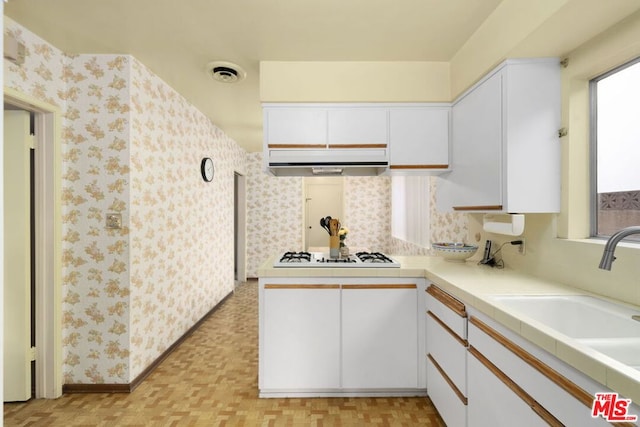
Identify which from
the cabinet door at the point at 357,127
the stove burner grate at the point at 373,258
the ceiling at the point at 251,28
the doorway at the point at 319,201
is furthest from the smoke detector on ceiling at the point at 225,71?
the doorway at the point at 319,201

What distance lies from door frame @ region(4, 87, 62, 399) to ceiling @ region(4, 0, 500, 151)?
0.61 metres

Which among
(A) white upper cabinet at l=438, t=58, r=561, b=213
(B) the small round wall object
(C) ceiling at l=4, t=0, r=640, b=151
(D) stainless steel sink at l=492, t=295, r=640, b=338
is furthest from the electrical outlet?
(B) the small round wall object

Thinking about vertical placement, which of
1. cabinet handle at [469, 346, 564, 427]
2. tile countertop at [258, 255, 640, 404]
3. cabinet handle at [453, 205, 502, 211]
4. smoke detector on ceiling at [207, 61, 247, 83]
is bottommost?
cabinet handle at [469, 346, 564, 427]

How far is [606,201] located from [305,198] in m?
5.16

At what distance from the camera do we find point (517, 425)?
124cm

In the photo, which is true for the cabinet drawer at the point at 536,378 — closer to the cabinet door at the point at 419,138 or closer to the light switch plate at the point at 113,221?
the cabinet door at the point at 419,138

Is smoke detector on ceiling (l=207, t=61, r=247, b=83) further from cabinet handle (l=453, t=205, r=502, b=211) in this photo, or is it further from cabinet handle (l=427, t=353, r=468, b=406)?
cabinet handle (l=427, t=353, r=468, b=406)

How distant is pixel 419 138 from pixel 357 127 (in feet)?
1.57

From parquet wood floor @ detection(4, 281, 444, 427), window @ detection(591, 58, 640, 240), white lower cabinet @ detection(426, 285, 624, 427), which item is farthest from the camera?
parquet wood floor @ detection(4, 281, 444, 427)

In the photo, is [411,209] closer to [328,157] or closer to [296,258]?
[328,157]

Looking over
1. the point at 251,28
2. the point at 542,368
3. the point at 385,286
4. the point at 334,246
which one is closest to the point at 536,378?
the point at 542,368

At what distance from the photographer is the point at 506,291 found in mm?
1673

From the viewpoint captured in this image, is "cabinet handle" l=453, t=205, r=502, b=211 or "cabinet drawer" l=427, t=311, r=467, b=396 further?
"cabinet handle" l=453, t=205, r=502, b=211

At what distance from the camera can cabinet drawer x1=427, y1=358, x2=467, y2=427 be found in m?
1.70
